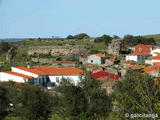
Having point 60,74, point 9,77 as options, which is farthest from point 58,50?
point 9,77

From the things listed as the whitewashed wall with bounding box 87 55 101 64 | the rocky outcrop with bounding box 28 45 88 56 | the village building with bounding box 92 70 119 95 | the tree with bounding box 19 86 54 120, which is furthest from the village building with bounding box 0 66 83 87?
the tree with bounding box 19 86 54 120

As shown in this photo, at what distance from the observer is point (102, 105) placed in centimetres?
2053

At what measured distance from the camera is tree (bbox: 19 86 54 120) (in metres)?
20.1

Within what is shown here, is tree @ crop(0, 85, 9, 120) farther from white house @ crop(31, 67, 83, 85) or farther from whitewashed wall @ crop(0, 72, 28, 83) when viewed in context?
white house @ crop(31, 67, 83, 85)

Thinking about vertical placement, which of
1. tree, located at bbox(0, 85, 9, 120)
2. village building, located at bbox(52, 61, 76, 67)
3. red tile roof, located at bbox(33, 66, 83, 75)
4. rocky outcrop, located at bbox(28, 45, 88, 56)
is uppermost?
rocky outcrop, located at bbox(28, 45, 88, 56)

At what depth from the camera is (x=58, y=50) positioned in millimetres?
55250

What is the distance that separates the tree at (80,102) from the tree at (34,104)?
0.83 meters

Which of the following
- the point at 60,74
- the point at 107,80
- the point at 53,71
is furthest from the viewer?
the point at 53,71

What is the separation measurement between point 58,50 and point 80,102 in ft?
117

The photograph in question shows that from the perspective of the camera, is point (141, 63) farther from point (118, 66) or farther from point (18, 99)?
point (118, 66)

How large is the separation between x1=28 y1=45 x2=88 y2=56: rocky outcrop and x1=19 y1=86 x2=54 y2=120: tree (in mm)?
33145

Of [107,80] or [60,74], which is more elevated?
[60,74]

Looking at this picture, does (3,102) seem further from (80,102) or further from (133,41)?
(133,41)

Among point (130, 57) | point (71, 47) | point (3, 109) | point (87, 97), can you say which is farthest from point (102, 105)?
point (71, 47)
